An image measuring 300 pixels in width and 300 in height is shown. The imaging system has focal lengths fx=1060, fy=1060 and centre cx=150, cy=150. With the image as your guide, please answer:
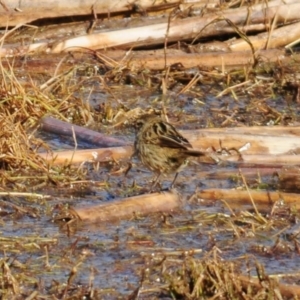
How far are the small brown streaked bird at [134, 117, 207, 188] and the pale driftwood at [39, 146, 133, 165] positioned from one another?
40cm

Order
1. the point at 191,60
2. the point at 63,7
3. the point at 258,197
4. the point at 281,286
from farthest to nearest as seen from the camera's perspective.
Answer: the point at 63,7, the point at 191,60, the point at 258,197, the point at 281,286

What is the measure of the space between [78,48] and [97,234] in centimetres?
425

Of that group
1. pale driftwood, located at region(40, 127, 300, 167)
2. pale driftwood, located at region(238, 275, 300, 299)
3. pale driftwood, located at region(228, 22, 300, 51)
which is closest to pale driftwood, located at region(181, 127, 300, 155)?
pale driftwood, located at region(40, 127, 300, 167)

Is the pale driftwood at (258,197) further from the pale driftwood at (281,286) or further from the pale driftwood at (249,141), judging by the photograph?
the pale driftwood at (281,286)

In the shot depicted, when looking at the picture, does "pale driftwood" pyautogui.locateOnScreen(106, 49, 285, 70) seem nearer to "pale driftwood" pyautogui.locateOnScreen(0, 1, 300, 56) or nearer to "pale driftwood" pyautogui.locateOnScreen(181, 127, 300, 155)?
"pale driftwood" pyautogui.locateOnScreen(0, 1, 300, 56)

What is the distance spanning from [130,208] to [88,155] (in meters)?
1.22

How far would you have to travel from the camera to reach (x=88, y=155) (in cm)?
746

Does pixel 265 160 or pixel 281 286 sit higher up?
pixel 281 286

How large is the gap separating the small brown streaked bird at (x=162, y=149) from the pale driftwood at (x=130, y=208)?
1.20 feet

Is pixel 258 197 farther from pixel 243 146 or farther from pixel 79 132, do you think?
pixel 79 132

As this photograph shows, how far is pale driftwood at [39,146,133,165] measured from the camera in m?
7.27

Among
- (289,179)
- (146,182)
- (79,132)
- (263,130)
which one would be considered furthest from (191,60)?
(289,179)

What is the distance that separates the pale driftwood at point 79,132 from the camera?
25.8ft

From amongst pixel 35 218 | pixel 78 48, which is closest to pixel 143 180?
pixel 35 218
